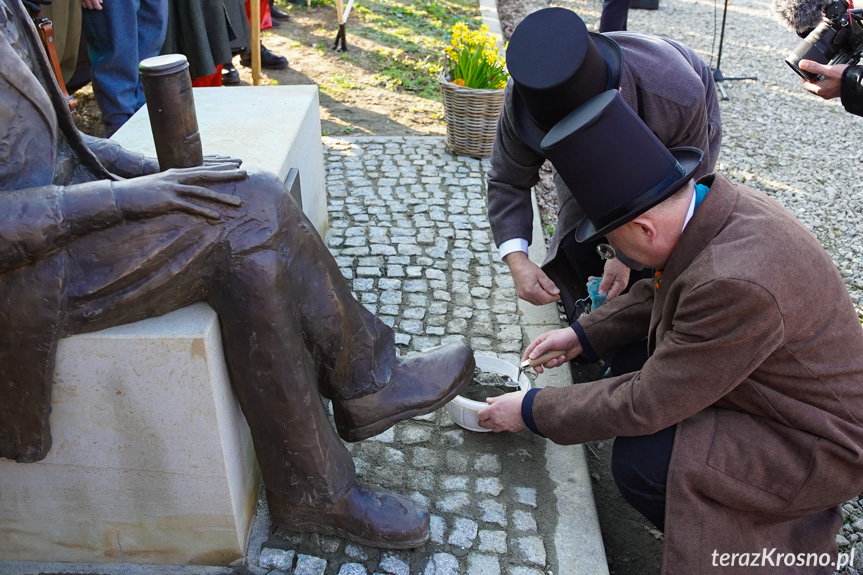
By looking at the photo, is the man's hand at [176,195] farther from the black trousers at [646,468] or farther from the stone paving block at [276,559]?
the black trousers at [646,468]

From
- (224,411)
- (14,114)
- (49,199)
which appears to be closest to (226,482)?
(224,411)

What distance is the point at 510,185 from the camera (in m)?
3.12

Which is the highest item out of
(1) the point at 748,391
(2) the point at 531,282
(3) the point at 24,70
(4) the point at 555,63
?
(3) the point at 24,70

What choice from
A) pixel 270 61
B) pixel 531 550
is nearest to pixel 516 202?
pixel 531 550

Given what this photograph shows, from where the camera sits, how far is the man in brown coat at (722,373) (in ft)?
6.44

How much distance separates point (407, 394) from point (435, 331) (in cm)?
106

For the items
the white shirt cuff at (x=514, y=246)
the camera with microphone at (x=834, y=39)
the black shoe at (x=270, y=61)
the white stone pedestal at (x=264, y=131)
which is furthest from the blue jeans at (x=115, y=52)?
the camera with microphone at (x=834, y=39)

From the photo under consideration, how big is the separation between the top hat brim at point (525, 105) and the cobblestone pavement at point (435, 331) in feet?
3.39

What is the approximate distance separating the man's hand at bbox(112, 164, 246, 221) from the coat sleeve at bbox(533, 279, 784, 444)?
1.25 meters

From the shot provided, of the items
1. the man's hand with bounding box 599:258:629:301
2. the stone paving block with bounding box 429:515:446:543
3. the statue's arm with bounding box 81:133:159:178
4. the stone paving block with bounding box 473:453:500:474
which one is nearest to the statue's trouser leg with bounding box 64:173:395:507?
the stone paving block with bounding box 429:515:446:543

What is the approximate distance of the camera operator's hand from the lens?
345 centimetres

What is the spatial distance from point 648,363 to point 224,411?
1256mm

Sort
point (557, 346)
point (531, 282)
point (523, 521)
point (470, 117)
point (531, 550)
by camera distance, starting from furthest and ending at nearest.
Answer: point (470, 117) → point (531, 282) → point (557, 346) → point (523, 521) → point (531, 550)

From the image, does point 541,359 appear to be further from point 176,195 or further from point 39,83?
point 39,83
